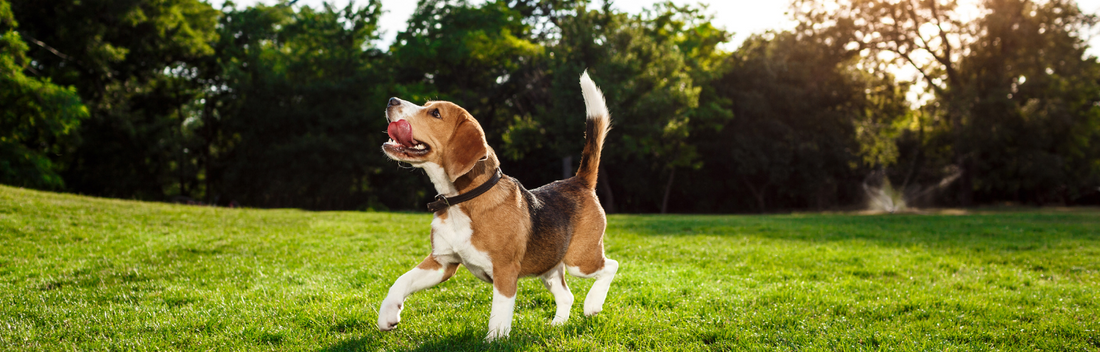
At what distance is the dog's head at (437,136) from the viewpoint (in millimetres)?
3531

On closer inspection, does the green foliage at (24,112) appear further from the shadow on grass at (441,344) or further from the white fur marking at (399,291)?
the white fur marking at (399,291)

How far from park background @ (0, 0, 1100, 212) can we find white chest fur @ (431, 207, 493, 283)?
2208cm

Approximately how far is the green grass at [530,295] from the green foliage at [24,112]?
1204 centimetres

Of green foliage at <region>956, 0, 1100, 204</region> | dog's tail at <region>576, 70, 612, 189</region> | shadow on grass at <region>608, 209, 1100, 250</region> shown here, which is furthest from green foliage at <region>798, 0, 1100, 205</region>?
dog's tail at <region>576, 70, 612, 189</region>

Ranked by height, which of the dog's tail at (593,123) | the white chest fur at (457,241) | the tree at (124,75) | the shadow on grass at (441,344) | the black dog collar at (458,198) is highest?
the tree at (124,75)

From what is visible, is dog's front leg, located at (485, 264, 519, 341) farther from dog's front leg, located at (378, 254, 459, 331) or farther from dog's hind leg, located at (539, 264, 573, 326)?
dog's hind leg, located at (539, 264, 573, 326)

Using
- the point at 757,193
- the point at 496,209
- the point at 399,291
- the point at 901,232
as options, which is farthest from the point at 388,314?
the point at 757,193

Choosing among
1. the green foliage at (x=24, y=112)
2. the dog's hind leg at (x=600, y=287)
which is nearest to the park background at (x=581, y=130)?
the green foliage at (x=24, y=112)

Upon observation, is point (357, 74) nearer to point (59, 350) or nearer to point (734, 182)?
point (734, 182)

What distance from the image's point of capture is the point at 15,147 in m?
22.3

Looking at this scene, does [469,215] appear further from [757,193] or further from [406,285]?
[757,193]

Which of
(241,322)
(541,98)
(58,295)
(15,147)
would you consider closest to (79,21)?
(15,147)

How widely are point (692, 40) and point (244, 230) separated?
1064 inches

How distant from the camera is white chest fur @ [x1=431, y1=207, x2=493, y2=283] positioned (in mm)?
3600
